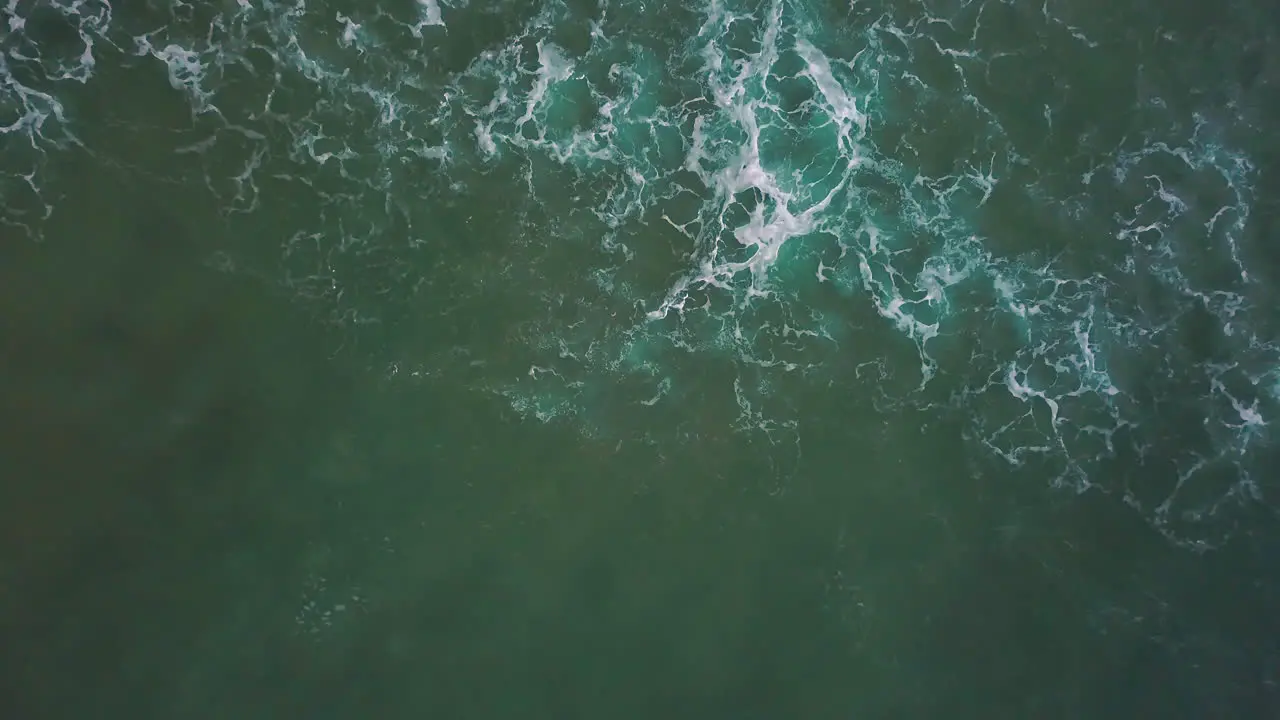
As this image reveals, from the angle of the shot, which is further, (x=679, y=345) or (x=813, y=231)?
(x=813, y=231)

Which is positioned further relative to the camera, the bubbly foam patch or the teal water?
the bubbly foam patch

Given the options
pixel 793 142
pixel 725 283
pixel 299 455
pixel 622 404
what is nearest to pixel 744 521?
pixel 622 404

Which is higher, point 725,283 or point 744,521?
point 725,283

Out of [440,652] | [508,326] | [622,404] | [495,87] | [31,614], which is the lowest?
[440,652]

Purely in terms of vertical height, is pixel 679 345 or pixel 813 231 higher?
pixel 813 231

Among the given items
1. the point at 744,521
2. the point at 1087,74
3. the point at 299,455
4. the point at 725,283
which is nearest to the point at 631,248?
the point at 725,283

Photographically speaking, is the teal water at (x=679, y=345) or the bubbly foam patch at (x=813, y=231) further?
the bubbly foam patch at (x=813, y=231)

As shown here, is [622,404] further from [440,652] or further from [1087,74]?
[1087,74]
